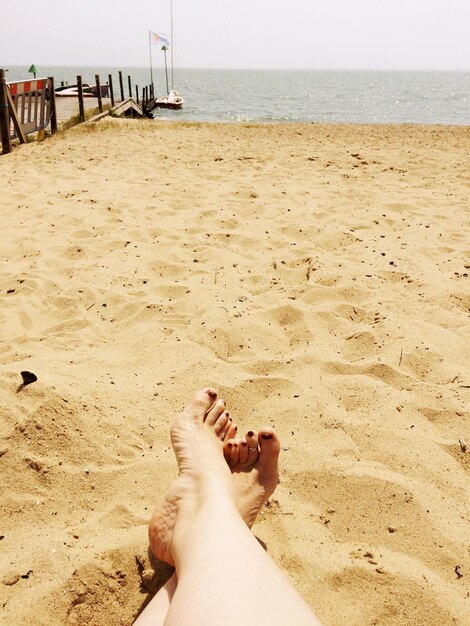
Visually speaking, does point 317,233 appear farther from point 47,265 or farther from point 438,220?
point 47,265

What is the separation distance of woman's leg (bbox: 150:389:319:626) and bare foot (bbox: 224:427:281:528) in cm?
4

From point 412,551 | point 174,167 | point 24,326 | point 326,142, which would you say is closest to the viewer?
point 412,551

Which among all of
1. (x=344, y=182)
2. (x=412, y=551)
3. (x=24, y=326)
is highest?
(x=344, y=182)

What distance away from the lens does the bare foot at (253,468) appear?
1.53m

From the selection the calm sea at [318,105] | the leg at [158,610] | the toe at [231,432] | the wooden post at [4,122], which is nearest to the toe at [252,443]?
the toe at [231,432]

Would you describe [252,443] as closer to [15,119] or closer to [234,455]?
[234,455]

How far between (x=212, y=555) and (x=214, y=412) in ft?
2.40

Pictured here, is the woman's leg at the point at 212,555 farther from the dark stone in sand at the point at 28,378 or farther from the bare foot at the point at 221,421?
the dark stone in sand at the point at 28,378

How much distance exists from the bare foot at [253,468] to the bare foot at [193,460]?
52mm

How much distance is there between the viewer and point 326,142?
8711 millimetres

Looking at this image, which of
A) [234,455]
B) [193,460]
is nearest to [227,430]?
[234,455]

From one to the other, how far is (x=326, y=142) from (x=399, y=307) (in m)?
6.71

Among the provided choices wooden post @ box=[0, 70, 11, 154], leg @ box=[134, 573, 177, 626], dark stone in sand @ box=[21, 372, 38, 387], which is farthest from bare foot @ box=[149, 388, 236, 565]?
wooden post @ box=[0, 70, 11, 154]

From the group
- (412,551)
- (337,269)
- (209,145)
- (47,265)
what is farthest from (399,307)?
(209,145)
